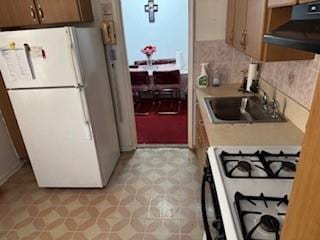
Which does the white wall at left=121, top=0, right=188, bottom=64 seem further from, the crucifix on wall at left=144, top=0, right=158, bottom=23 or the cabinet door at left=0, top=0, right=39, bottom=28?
the cabinet door at left=0, top=0, right=39, bottom=28

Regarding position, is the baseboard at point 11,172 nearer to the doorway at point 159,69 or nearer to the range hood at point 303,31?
the doorway at point 159,69

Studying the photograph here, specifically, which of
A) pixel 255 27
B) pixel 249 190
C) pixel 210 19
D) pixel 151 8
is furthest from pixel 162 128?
pixel 151 8

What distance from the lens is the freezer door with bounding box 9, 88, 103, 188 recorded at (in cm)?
196

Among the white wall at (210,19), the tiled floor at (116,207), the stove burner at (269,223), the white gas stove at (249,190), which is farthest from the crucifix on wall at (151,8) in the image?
the stove burner at (269,223)

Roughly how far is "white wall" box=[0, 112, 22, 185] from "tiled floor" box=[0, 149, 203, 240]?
9cm

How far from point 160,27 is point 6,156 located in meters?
Answer: 4.09

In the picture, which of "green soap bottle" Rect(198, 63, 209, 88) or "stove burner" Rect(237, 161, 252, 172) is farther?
"green soap bottle" Rect(198, 63, 209, 88)

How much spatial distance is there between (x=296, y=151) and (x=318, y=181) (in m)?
1.03

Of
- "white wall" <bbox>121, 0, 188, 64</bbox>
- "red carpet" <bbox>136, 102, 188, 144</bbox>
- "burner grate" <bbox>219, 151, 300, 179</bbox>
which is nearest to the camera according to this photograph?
"burner grate" <bbox>219, 151, 300, 179</bbox>

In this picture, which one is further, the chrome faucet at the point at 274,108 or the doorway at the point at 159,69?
the doorway at the point at 159,69

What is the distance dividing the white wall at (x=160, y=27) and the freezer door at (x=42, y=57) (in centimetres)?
358

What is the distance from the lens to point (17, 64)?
186 cm

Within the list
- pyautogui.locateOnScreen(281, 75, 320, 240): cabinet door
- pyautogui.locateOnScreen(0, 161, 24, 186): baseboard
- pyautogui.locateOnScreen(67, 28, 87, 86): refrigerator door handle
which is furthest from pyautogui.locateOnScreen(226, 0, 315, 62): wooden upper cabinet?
pyautogui.locateOnScreen(0, 161, 24, 186): baseboard

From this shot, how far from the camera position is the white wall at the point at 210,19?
7.41 ft
